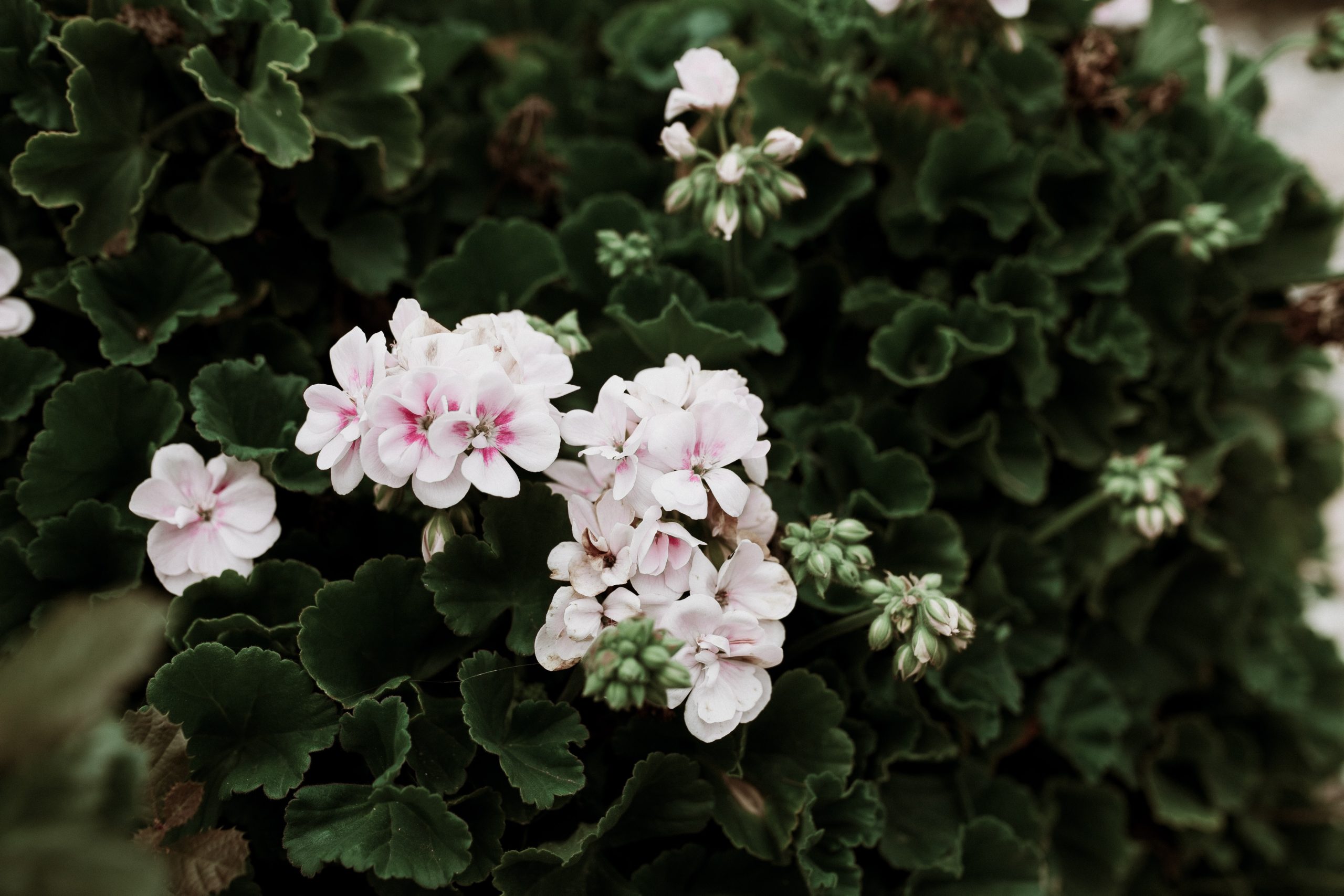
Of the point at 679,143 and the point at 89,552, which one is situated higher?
the point at 679,143

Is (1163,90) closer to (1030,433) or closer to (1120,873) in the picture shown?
(1030,433)

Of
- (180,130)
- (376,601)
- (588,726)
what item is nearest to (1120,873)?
(588,726)

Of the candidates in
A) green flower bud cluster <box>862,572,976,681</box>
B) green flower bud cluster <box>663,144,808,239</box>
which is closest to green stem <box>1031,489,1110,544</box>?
green flower bud cluster <box>862,572,976,681</box>

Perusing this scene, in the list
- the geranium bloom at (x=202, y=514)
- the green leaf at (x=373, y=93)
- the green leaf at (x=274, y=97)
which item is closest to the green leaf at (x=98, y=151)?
the green leaf at (x=274, y=97)

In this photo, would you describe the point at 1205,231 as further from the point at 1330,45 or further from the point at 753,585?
the point at 753,585

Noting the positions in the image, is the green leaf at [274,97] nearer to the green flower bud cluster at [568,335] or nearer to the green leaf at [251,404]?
the green leaf at [251,404]

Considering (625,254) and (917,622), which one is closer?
(917,622)

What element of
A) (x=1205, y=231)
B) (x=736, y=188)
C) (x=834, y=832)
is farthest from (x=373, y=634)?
(x=1205, y=231)
